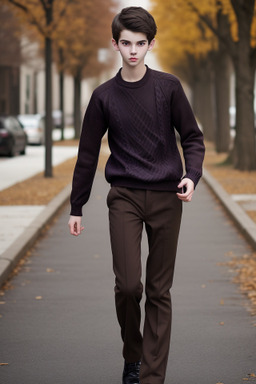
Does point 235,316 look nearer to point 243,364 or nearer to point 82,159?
point 243,364

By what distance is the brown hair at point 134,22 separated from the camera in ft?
14.8

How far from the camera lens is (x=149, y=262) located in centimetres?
476

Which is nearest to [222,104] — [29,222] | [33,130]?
[33,130]

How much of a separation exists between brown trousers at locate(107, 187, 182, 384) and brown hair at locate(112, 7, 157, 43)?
77cm

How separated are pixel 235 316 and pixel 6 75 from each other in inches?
2267

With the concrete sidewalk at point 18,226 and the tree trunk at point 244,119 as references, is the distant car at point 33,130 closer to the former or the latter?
the tree trunk at point 244,119

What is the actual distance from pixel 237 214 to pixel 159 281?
8.57 m

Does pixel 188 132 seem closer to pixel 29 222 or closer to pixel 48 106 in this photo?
pixel 29 222

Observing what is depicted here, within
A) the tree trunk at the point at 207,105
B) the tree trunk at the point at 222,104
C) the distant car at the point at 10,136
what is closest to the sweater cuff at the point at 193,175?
the tree trunk at the point at 222,104

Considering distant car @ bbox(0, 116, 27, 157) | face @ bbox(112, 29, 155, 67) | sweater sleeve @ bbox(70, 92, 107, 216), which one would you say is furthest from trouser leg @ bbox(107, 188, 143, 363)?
distant car @ bbox(0, 116, 27, 157)

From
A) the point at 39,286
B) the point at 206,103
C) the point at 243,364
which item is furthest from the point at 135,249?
the point at 206,103

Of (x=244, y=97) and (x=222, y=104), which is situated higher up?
(x=244, y=97)

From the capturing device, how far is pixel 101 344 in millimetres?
6180

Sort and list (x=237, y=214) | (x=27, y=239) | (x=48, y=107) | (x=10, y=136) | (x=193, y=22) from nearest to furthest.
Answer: (x=27, y=239) → (x=237, y=214) → (x=48, y=107) → (x=10, y=136) → (x=193, y=22)
